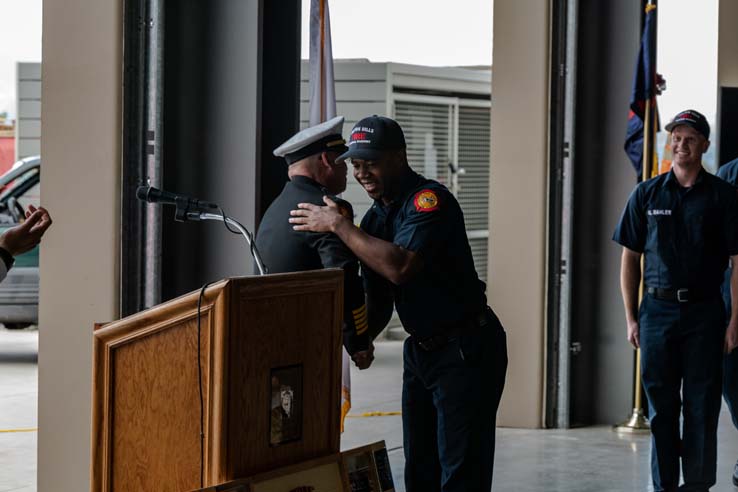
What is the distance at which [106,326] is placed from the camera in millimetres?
2891

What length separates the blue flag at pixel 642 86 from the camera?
6680mm

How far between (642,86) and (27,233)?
457cm

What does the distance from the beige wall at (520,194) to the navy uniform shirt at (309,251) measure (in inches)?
134

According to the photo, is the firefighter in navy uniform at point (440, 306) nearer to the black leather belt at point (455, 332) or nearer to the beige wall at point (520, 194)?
the black leather belt at point (455, 332)

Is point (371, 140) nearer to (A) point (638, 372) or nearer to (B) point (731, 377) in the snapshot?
(B) point (731, 377)

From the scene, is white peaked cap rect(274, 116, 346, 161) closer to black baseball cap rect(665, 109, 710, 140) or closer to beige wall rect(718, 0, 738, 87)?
black baseball cap rect(665, 109, 710, 140)

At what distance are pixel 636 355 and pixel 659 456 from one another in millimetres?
2237

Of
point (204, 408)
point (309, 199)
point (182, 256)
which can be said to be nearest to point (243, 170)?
point (182, 256)

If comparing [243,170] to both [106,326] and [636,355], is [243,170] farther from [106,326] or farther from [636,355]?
[636,355]

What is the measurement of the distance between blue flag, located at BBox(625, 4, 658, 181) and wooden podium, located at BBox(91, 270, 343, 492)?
4.16 meters

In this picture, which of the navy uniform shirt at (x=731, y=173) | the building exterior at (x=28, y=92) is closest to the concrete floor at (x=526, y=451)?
the navy uniform shirt at (x=731, y=173)

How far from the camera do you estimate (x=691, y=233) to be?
4812 millimetres

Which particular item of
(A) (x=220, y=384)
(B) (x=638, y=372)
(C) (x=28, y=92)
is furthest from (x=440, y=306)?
(C) (x=28, y=92)

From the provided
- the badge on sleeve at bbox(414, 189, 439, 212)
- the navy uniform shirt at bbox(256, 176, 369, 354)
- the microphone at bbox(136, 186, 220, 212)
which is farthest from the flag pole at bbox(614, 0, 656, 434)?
the microphone at bbox(136, 186, 220, 212)
